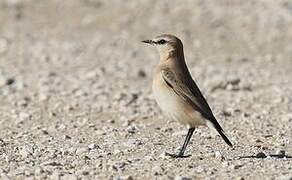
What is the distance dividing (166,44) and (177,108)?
890mm

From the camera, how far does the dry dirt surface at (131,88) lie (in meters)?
8.82

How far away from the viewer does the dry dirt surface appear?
882cm

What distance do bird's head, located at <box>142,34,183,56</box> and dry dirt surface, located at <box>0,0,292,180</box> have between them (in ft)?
3.40

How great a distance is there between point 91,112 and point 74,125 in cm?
103

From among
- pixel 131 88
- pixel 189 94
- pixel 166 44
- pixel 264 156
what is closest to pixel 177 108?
pixel 189 94

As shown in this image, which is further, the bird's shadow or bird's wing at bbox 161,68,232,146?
the bird's shadow

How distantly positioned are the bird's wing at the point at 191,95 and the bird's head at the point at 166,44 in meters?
0.39

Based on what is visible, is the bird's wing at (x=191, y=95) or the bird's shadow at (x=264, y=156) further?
the bird's shadow at (x=264, y=156)

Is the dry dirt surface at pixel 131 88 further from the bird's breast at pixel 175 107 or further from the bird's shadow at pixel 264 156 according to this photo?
the bird's breast at pixel 175 107

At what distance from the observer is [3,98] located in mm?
13328

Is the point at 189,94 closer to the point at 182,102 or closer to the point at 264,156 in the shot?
the point at 182,102

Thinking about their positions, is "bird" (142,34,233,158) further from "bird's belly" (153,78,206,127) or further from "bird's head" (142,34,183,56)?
"bird's head" (142,34,183,56)

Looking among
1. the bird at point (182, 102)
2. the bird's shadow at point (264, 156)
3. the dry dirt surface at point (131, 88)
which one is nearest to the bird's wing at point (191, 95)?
the bird at point (182, 102)

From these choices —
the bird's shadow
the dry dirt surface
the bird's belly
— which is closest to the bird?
the bird's belly
